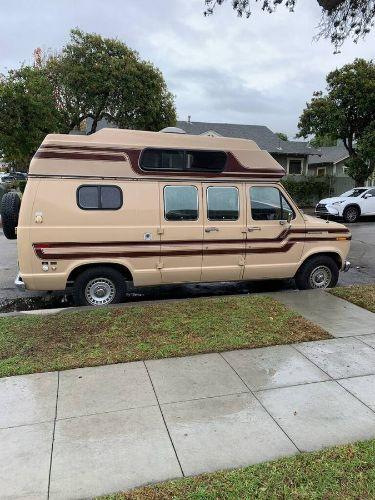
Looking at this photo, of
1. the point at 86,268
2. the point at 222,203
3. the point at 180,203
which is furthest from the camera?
the point at 222,203

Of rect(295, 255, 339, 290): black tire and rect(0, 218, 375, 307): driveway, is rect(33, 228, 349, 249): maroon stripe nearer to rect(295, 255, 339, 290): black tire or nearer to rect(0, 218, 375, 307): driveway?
rect(295, 255, 339, 290): black tire

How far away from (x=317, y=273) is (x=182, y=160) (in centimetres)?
316

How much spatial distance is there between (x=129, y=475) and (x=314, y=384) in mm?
2008

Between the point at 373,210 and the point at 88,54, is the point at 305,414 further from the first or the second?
the point at 88,54

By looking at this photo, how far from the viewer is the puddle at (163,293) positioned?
6.87 meters

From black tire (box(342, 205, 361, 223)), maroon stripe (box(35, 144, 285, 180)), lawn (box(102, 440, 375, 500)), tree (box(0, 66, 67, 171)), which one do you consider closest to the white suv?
black tire (box(342, 205, 361, 223))

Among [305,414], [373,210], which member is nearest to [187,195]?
[305,414]

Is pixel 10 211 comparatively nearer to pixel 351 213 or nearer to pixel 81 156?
pixel 81 156

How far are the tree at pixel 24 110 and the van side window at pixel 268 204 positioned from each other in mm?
14799

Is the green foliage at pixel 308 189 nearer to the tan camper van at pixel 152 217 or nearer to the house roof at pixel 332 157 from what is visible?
the house roof at pixel 332 157

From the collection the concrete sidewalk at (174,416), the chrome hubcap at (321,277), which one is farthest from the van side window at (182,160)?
the concrete sidewalk at (174,416)

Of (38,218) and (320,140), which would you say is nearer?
(38,218)

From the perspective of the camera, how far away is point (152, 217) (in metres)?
6.19

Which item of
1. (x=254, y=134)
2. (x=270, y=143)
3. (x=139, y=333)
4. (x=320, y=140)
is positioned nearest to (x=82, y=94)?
(x=254, y=134)
